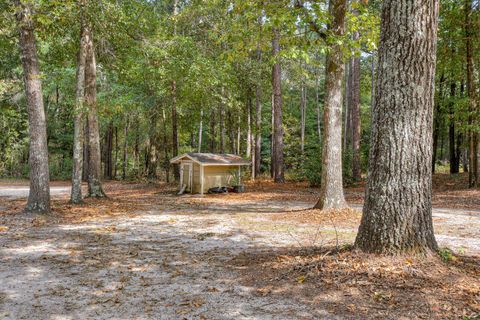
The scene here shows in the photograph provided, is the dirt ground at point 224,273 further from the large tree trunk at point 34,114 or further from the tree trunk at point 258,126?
the tree trunk at point 258,126

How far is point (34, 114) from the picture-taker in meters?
9.45

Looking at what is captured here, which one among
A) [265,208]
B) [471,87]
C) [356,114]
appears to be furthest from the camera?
[356,114]

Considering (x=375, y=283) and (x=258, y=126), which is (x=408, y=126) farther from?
(x=258, y=126)

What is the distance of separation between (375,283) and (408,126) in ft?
6.01

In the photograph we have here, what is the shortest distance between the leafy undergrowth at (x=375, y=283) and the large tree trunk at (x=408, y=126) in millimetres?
294

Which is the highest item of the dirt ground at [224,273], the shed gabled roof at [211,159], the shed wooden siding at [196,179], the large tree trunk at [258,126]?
the large tree trunk at [258,126]

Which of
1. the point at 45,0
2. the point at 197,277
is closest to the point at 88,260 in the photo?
the point at 197,277

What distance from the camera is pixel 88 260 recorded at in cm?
567

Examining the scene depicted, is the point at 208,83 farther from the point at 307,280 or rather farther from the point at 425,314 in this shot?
the point at 425,314

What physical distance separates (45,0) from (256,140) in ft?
51.5

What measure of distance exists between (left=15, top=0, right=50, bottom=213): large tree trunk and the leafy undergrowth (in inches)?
275

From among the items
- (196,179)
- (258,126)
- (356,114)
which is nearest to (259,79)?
(258,126)

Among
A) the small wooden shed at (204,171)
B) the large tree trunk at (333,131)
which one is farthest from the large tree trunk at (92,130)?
the large tree trunk at (333,131)

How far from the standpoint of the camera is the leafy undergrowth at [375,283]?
11.6ft
